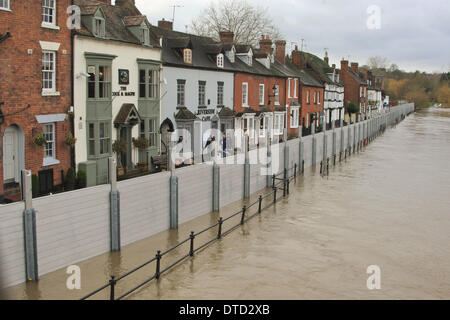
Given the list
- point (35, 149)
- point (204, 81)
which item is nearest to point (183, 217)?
point (35, 149)

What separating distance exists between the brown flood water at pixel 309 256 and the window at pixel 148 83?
9237 mm

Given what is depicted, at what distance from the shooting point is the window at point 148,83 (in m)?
26.6

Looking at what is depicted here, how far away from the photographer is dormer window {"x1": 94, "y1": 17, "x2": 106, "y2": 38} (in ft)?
74.7

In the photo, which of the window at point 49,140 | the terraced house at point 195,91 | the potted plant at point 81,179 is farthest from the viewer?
the terraced house at point 195,91

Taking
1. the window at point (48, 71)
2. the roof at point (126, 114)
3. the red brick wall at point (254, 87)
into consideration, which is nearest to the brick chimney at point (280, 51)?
the red brick wall at point (254, 87)

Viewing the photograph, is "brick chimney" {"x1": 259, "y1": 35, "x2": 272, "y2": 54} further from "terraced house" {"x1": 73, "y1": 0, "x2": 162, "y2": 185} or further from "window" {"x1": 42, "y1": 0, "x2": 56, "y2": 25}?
"window" {"x1": 42, "y1": 0, "x2": 56, "y2": 25}

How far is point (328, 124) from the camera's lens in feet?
206

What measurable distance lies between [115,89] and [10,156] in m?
6.86

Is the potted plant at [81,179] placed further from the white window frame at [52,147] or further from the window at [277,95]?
the window at [277,95]

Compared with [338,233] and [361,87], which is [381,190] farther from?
[361,87]

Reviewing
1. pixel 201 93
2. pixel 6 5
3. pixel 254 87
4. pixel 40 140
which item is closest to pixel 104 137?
pixel 40 140

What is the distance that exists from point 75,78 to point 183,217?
909 centimetres

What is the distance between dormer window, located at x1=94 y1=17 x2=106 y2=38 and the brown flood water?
1027 centimetres

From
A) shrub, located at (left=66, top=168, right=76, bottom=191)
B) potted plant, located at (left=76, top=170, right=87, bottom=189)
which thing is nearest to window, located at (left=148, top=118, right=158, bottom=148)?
potted plant, located at (left=76, top=170, right=87, bottom=189)
